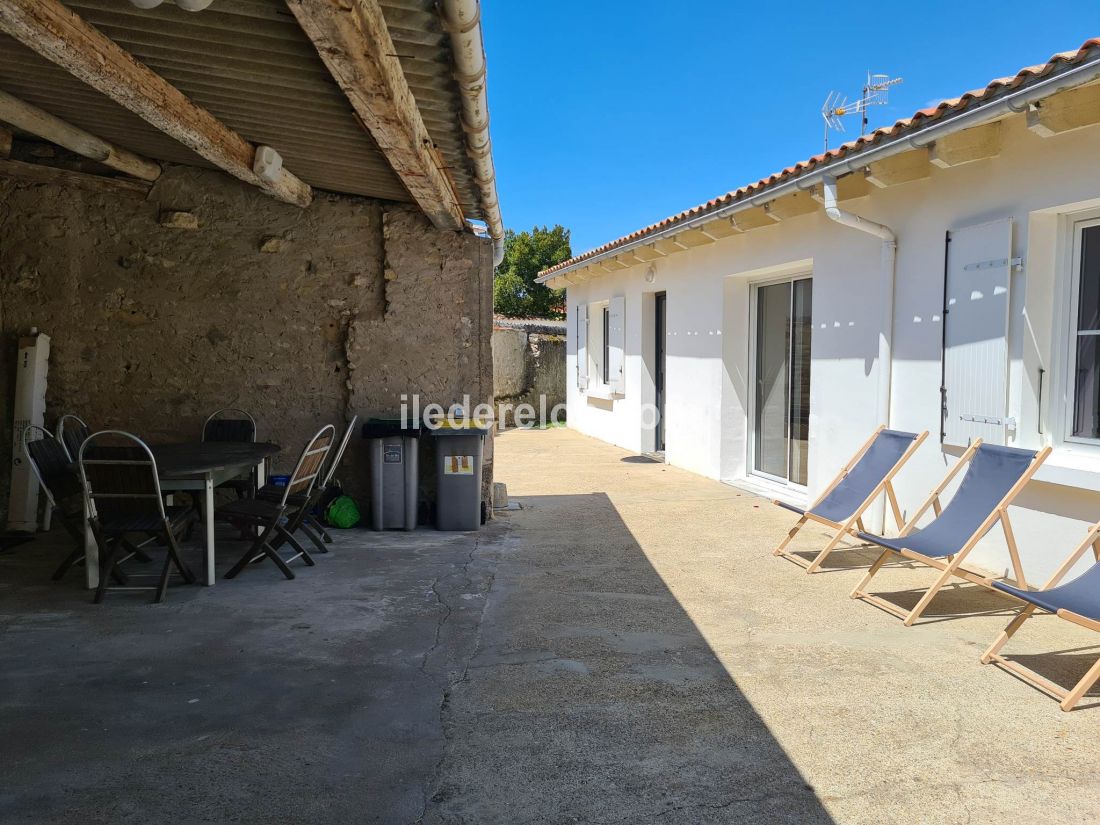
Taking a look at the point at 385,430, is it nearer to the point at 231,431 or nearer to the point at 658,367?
the point at 231,431

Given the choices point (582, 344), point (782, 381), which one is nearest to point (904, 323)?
point (782, 381)

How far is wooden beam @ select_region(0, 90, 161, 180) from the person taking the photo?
4875 mm

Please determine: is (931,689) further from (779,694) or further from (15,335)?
(15,335)

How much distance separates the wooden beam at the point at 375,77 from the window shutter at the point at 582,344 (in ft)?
26.5

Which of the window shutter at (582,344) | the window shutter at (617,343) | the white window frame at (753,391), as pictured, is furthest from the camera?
the window shutter at (582,344)

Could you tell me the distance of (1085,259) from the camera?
4.41 m

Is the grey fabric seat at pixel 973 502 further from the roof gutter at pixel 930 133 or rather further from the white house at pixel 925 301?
the roof gutter at pixel 930 133

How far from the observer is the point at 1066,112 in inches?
158

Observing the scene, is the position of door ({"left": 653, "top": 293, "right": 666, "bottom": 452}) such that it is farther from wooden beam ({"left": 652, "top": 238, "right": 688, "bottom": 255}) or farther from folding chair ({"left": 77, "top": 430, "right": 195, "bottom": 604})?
folding chair ({"left": 77, "top": 430, "right": 195, "bottom": 604})

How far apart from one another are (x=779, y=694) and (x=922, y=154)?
12.5 ft

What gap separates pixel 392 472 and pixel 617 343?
5982mm

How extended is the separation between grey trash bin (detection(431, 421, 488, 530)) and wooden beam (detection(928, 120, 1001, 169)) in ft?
12.6

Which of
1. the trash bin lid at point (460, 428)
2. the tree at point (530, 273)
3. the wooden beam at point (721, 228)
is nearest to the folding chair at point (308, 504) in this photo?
the trash bin lid at point (460, 428)

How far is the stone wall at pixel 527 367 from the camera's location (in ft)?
50.4
